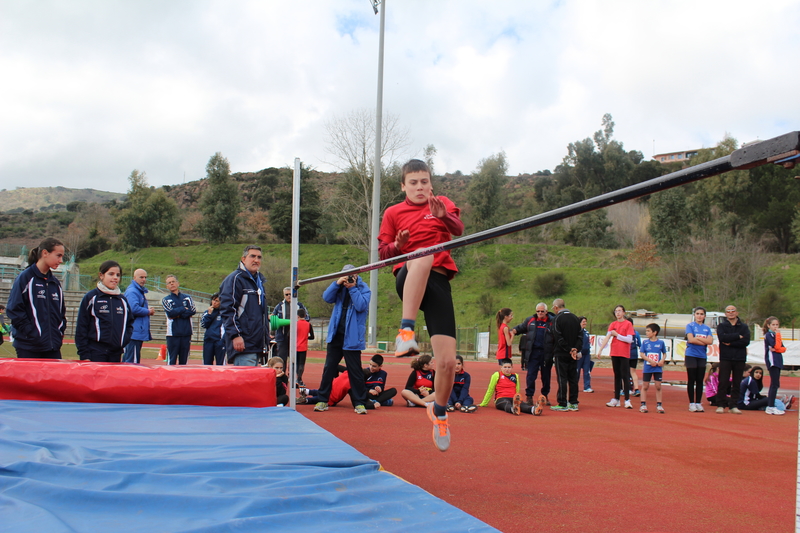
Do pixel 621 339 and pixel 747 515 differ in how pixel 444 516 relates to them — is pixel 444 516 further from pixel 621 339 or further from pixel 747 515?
pixel 621 339

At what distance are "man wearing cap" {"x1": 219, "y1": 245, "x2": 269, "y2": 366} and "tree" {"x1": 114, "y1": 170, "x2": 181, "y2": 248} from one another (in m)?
44.3

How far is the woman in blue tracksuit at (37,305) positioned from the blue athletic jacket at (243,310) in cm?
133

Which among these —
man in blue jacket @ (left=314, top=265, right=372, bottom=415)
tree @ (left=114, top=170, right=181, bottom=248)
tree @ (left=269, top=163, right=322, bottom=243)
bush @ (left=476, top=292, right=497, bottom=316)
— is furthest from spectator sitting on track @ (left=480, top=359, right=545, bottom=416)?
tree @ (left=114, top=170, right=181, bottom=248)

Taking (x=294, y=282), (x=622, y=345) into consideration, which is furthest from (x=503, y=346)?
(x=294, y=282)

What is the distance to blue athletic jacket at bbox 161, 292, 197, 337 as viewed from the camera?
7.27 meters

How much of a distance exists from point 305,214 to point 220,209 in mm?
7925

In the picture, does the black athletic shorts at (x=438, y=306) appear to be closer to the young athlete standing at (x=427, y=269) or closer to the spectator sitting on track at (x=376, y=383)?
the young athlete standing at (x=427, y=269)

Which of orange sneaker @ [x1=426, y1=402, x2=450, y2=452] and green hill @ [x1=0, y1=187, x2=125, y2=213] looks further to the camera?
green hill @ [x1=0, y1=187, x2=125, y2=213]

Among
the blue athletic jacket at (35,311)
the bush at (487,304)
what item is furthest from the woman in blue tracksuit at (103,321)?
the bush at (487,304)

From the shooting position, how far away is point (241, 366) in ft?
15.0

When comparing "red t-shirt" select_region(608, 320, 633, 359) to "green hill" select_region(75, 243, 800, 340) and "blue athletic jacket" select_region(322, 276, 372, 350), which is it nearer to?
"blue athletic jacket" select_region(322, 276, 372, 350)

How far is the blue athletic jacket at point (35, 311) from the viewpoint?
14.5 ft

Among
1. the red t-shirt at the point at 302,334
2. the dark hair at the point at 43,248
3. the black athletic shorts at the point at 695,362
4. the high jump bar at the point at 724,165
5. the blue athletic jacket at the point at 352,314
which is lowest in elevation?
the black athletic shorts at the point at 695,362

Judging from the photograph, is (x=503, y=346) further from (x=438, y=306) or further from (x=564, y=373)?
(x=438, y=306)
